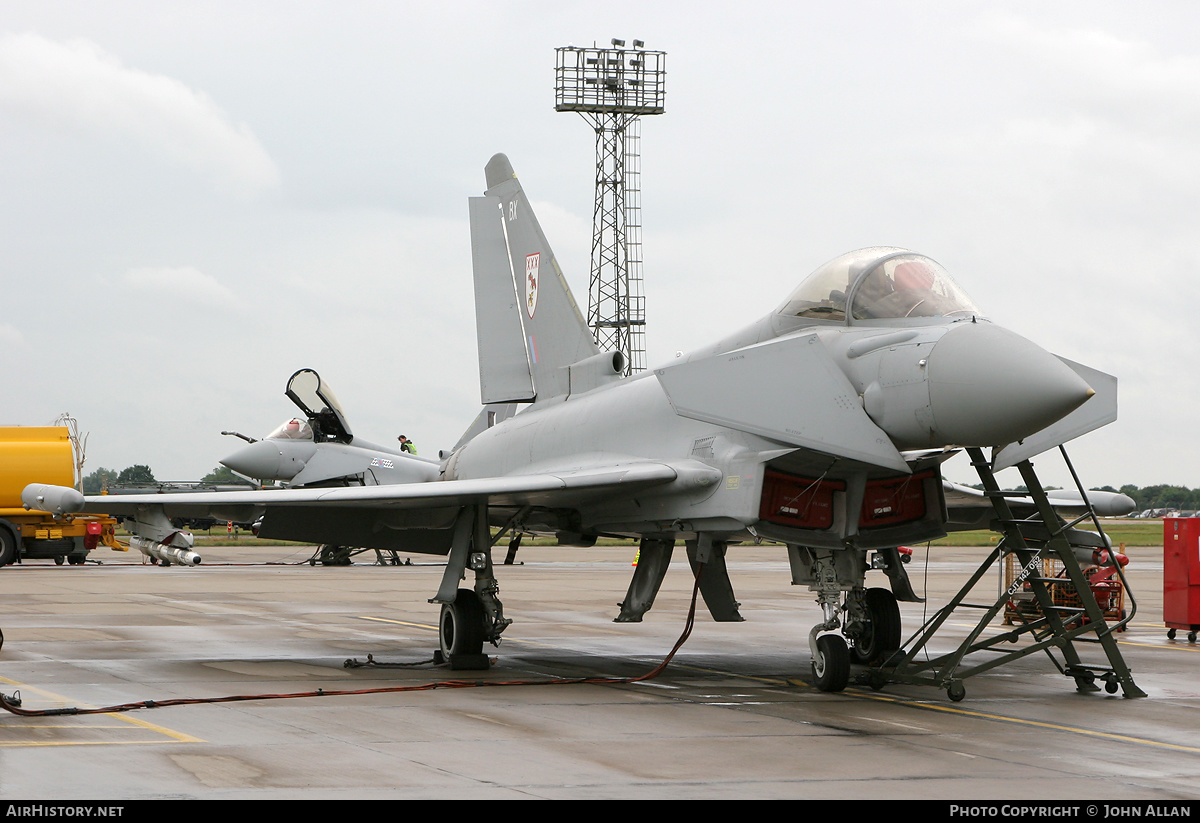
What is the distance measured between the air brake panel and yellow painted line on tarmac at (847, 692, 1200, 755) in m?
1.32

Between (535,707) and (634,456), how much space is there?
8.55 feet

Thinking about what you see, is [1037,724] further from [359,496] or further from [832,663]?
[359,496]

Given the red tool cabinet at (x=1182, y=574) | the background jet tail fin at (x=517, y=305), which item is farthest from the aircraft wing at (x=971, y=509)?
the background jet tail fin at (x=517, y=305)

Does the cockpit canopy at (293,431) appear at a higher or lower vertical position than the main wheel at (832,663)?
higher

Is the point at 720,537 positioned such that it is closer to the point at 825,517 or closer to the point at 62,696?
the point at 825,517

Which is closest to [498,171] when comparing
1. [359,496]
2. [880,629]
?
[359,496]

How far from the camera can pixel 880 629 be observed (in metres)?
11.2

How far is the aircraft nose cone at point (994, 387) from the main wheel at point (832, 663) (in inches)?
70.7

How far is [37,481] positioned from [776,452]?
812 inches

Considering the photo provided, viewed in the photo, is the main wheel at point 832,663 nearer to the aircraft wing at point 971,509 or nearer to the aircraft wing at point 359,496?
the aircraft wing at point 359,496

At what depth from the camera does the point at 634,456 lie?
34.2 ft

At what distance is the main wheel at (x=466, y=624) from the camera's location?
10984 millimetres

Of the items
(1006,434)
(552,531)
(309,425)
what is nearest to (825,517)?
(1006,434)

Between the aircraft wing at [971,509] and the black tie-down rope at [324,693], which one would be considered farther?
the aircraft wing at [971,509]
